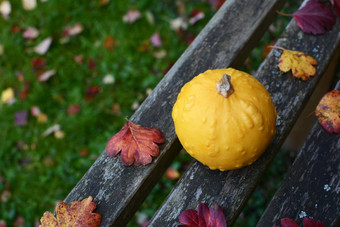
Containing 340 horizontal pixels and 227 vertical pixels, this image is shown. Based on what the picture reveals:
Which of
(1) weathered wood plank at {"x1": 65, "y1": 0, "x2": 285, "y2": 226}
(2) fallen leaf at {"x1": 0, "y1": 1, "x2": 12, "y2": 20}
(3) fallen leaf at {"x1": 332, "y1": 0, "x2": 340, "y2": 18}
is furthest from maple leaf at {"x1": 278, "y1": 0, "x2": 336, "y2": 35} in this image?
(2) fallen leaf at {"x1": 0, "y1": 1, "x2": 12, "y2": 20}

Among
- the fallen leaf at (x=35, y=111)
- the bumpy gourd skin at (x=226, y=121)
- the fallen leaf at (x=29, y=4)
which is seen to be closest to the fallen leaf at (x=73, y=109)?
the fallen leaf at (x=35, y=111)

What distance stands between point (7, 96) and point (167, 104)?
2.11 meters

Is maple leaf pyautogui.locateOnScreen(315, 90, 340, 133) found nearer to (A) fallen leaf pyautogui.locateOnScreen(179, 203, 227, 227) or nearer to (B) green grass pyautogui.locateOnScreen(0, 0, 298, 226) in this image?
(A) fallen leaf pyautogui.locateOnScreen(179, 203, 227, 227)

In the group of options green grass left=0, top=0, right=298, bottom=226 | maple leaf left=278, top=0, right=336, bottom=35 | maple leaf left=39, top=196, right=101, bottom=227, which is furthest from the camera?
green grass left=0, top=0, right=298, bottom=226

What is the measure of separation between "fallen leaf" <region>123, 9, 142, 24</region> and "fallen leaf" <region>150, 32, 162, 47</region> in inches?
10.8

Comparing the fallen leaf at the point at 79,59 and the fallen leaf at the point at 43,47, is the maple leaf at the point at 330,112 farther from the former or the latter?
the fallen leaf at the point at 43,47

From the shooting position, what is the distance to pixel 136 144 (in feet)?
4.52

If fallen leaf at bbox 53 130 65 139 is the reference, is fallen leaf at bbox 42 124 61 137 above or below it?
above

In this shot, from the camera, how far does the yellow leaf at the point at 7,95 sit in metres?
2.98

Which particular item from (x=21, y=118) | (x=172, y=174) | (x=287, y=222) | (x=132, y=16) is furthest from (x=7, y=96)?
(x=287, y=222)

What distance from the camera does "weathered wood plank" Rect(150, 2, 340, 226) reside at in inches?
51.2

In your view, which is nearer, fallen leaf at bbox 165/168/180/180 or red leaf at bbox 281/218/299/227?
red leaf at bbox 281/218/299/227

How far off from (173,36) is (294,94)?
1759mm

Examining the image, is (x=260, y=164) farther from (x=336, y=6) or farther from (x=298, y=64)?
(x=336, y=6)
